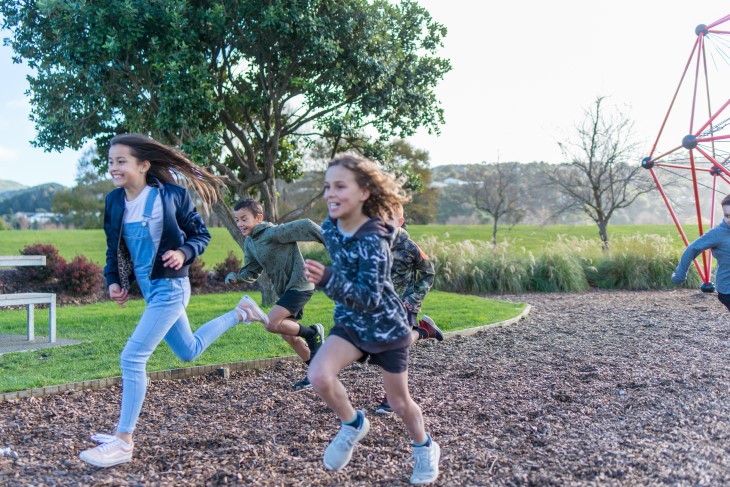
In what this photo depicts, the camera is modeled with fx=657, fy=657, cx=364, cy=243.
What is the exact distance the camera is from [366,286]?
9.87ft

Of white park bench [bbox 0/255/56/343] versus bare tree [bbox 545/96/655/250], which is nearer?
white park bench [bbox 0/255/56/343]

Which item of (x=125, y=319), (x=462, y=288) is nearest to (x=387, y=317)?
(x=125, y=319)

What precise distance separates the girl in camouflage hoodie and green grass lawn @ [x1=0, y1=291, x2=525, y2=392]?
11.4ft

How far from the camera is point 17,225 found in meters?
45.8

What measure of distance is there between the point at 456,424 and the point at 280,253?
6.82ft

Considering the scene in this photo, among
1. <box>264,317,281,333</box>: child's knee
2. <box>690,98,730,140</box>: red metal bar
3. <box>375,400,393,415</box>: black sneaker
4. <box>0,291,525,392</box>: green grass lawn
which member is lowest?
<box>0,291,525,392</box>: green grass lawn

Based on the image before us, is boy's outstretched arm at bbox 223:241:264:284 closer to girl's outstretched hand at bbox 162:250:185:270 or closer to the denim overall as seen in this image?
the denim overall

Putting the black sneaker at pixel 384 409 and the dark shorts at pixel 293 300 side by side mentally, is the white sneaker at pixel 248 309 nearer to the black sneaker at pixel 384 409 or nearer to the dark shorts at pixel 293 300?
the dark shorts at pixel 293 300

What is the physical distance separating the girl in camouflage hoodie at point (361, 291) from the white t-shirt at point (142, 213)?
1203mm

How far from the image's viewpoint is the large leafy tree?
9250 mm

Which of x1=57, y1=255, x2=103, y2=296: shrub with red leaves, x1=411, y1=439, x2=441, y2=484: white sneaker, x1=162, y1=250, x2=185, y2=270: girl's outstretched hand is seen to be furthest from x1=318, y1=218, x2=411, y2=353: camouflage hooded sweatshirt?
x1=57, y1=255, x2=103, y2=296: shrub with red leaves

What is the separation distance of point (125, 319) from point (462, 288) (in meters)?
8.14

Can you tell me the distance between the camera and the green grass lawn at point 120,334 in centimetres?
632

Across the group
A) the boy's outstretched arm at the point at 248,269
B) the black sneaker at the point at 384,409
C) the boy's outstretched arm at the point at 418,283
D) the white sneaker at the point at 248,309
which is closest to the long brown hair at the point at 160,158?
the white sneaker at the point at 248,309
